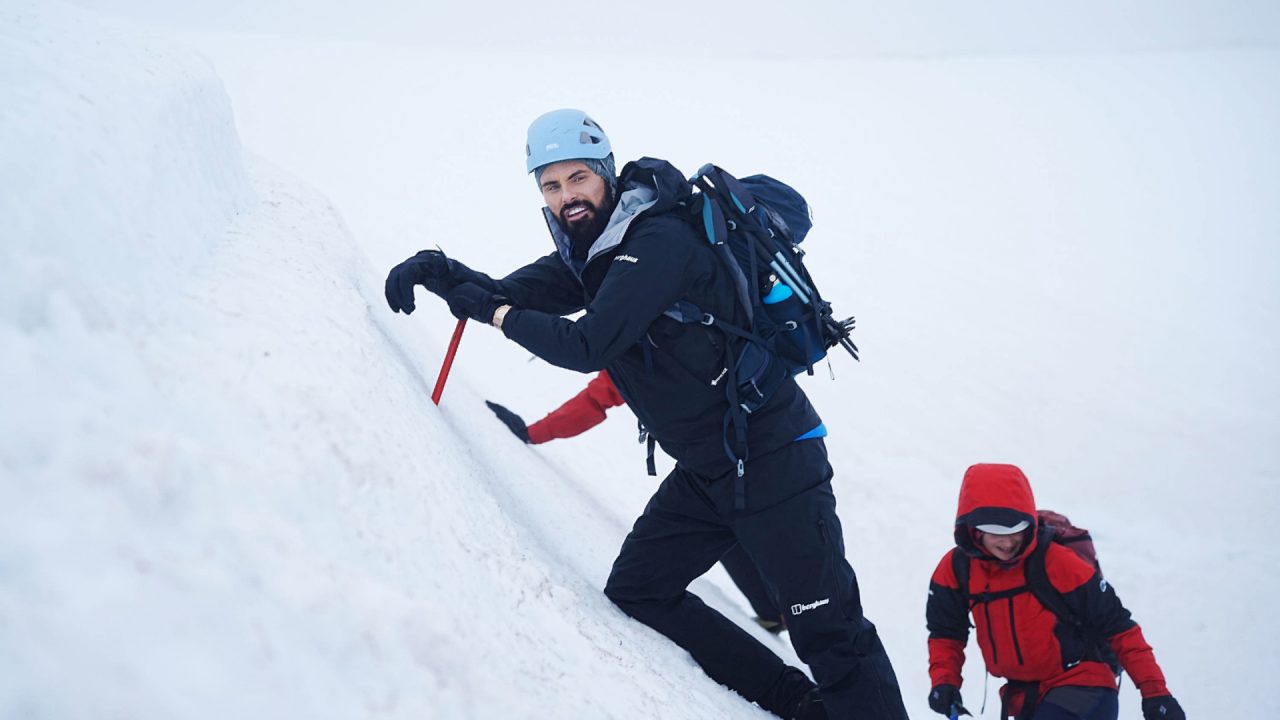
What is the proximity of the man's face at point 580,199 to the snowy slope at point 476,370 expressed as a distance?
2.84 feet

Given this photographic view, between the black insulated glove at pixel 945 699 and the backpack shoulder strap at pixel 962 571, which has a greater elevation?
the backpack shoulder strap at pixel 962 571

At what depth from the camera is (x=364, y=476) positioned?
2156 millimetres

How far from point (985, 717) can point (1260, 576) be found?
2919mm

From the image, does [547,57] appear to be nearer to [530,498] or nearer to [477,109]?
[477,109]

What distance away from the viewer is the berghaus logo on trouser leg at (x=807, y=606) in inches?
124

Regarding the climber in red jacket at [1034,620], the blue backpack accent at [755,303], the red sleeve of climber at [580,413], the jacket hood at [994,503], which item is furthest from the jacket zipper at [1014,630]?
the red sleeve of climber at [580,413]

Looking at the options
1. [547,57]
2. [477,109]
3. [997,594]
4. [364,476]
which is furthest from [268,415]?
[547,57]

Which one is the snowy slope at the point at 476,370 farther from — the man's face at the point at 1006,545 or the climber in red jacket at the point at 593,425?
the man's face at the point at 1006,545

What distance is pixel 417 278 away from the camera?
3281mm

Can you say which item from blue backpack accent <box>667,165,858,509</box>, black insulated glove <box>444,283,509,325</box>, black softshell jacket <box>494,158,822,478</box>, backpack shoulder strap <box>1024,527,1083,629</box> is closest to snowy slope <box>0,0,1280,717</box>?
black insulated glove <box>444,283,509,325</box>

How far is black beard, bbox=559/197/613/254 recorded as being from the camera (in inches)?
130

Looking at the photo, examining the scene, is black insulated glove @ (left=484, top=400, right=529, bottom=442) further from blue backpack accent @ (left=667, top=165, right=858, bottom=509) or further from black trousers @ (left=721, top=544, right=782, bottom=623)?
blue backpack accent @ (left=667, top=165, right=858, bottom=509)

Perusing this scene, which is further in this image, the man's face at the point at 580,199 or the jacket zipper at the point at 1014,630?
the jacket zipper at the point at 1014,630

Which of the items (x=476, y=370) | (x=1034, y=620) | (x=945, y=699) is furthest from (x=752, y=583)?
(x=476, y=370)
